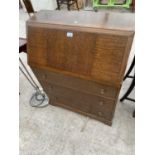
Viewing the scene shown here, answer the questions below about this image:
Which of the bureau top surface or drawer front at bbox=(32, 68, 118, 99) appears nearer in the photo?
the bureau top surface

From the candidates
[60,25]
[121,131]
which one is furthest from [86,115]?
[60,25]

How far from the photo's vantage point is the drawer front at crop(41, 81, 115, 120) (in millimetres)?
1451

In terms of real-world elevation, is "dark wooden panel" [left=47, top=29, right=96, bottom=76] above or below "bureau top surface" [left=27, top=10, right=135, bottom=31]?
below

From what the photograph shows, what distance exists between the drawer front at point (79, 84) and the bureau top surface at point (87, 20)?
421 millimetres

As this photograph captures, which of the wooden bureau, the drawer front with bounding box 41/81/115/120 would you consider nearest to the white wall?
the wooden bureau

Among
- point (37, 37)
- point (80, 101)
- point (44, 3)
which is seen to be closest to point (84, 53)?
point (37, 37)

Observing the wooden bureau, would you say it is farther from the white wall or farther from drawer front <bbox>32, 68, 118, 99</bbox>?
the white wall

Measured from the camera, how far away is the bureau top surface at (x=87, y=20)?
1.11m

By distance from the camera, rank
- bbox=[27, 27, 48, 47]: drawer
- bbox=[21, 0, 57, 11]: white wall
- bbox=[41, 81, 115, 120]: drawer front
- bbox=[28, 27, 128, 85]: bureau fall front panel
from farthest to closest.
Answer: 1. bbox=[21, 0, 57, 11]: white wall
2. bbox=[41, 81, 115, 120]: drawer front
3. bbox=[27, 27, 48, 47]: drawer
4. bbox=[28, 27, 128, 85]: bureau fall front panel

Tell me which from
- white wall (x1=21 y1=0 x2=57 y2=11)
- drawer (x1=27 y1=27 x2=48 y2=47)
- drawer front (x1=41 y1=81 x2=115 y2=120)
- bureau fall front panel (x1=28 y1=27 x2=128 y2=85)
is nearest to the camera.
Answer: bureau fall front panel (x1=28 y1=27 x2=128 y2=85)

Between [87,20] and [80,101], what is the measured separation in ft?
2.42

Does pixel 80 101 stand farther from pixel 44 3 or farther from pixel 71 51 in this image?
pixel 44 3
